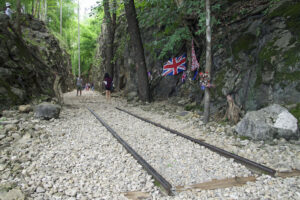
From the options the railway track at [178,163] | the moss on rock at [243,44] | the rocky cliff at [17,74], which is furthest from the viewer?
the rocky cliff at [17,74]

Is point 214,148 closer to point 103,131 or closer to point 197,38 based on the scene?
point 103,131

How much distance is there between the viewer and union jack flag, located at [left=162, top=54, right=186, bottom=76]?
1024 cm

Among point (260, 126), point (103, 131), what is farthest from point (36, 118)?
point (260, 126)

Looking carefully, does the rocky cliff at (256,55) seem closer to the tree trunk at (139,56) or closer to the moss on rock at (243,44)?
the moss on rock at (243,44)

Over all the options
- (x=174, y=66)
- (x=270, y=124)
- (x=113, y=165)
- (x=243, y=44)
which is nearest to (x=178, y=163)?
(x=113, y=165)

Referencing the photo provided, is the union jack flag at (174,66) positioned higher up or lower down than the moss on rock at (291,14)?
lower down

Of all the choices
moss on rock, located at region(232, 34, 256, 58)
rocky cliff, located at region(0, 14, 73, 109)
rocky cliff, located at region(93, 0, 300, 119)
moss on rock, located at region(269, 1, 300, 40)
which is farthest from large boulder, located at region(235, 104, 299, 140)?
rocky cliff, located at region(0, 14, 73, 109)

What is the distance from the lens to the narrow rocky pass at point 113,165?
105 inches

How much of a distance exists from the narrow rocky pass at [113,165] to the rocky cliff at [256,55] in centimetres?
137

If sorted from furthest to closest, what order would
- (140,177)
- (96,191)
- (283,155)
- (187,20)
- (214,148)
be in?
(187,20), (214,148), (283,155), (140,177), (96,191)

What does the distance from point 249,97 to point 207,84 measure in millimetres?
1271

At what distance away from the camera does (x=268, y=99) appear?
16.7 feet

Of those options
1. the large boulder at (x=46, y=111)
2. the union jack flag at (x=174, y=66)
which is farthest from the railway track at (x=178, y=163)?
the union jack flag at (x=174, y=66)

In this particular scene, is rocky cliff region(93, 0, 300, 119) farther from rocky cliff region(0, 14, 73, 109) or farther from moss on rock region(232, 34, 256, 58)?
rocky cliff region(0, 14, 73, 109)
